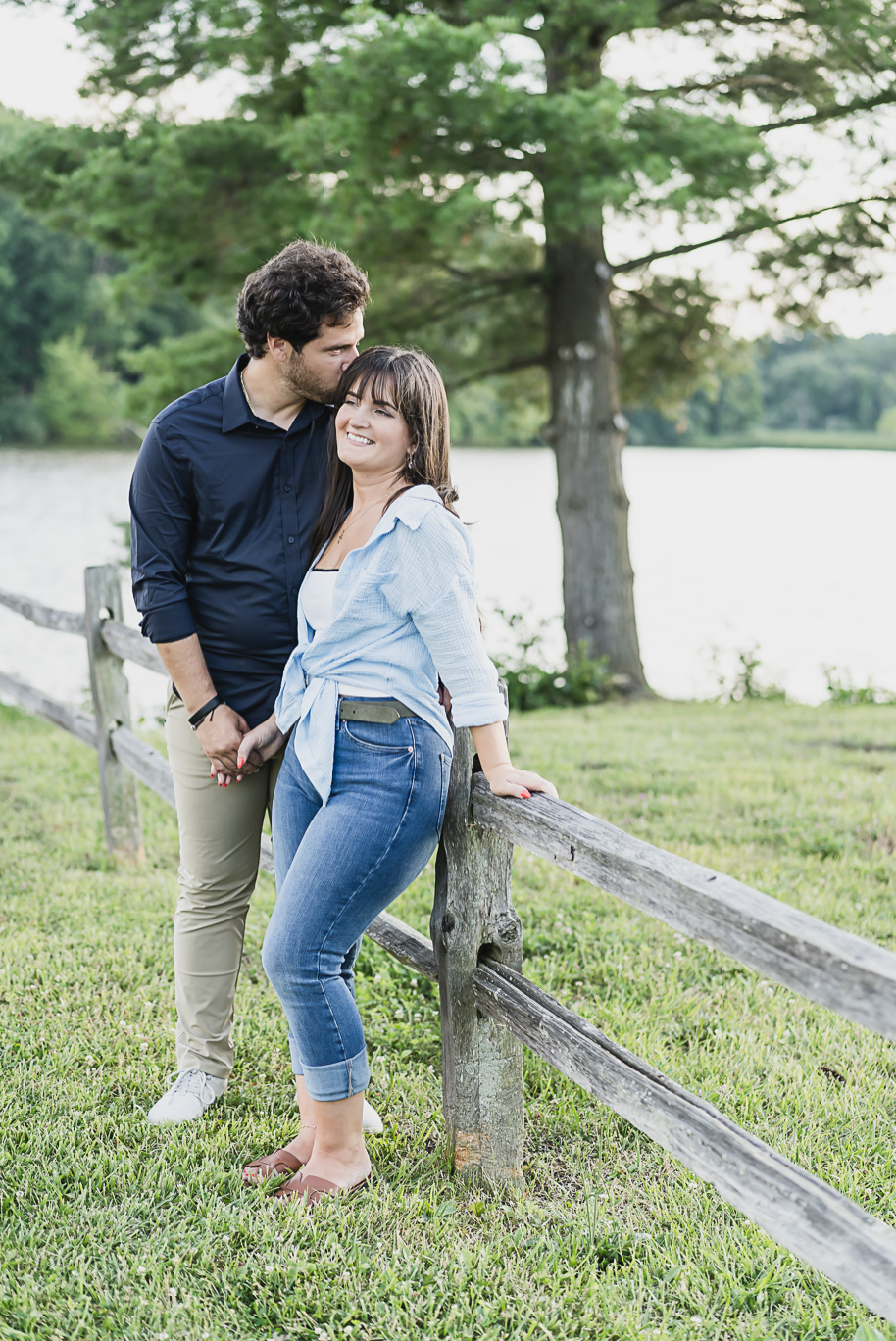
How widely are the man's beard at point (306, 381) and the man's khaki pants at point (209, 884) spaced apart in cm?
88

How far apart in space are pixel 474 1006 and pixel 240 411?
5.13 ft

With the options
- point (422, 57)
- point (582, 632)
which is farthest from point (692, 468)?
point (422, 57)

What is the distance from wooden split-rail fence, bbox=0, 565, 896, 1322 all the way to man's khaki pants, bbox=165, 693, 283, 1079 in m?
0.38

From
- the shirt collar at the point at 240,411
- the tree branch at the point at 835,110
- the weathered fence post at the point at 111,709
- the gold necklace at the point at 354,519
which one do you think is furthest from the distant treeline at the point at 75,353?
the gold necklace at the point at 354,519

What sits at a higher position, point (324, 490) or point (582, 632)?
point (324, 490)

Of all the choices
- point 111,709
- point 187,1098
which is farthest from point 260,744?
point 111,709

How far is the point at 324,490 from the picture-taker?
108 inches

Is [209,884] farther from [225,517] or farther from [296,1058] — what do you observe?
[225,517]

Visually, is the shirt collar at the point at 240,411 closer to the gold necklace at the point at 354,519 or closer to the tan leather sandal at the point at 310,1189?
the gold necklace at the point at 354,519

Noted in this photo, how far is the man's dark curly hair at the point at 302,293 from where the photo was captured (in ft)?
8.35

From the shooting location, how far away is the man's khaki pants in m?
2.95

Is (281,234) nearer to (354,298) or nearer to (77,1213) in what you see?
(354,298)

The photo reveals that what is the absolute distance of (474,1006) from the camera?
2.71 metres

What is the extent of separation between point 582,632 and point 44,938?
25.1ft
